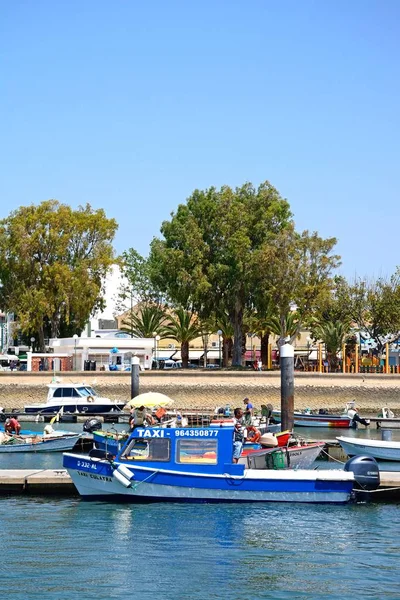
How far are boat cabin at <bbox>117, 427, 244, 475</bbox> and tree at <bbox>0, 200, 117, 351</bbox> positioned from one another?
53700mm

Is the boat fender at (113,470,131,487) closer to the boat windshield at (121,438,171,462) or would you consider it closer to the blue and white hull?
the boat windshield at (121,438,171,462)

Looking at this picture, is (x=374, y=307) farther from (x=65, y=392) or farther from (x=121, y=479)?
(x=121, y=479)

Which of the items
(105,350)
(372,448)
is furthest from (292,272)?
(372,448)

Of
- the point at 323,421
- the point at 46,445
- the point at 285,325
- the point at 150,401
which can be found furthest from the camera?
the point at 285,325

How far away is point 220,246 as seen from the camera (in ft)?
239

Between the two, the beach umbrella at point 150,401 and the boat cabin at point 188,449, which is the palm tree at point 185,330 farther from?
the boat cabin at point 188,449

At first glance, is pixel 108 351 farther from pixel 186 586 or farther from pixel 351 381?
pixel 186 586

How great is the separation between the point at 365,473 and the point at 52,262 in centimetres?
5814

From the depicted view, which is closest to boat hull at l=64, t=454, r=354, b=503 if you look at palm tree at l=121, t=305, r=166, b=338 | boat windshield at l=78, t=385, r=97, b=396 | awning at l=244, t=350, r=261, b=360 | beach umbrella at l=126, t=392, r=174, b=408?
beach umbrella at l=126, t=392, r=174, b=408

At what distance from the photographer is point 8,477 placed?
90.1 feet

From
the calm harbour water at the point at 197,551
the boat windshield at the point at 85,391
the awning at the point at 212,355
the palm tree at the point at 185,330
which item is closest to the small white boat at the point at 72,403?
the boat windshield at the point at 85,391

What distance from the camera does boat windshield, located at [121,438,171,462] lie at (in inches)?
1009

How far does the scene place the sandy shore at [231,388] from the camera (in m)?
63.2

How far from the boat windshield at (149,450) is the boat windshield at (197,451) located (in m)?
0.34
